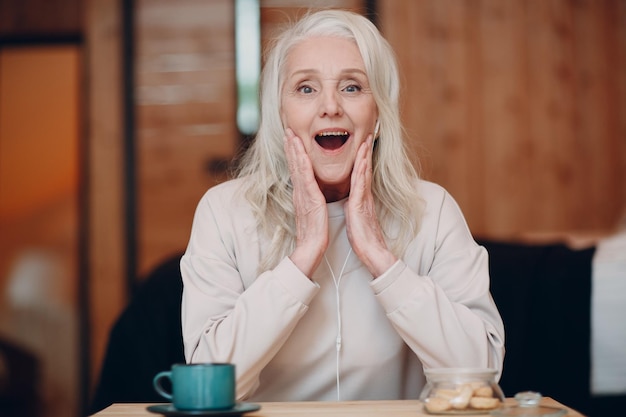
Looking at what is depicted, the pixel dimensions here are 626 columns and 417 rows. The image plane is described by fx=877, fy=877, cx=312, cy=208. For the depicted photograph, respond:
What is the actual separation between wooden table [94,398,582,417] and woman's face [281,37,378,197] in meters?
0.55

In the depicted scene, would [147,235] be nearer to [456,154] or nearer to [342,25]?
[456,154]

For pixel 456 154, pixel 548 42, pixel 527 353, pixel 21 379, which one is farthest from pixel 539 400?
pixel 21 379

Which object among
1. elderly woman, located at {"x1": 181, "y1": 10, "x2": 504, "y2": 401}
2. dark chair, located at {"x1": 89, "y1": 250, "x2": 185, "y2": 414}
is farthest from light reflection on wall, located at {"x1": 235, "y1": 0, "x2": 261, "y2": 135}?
elderly woman, located at {"x1": 181, "y1": 10, "x2": 504, "y2": 401}

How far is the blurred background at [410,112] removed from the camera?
4.43m

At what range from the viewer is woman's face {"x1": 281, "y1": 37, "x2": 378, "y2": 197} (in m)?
1.71

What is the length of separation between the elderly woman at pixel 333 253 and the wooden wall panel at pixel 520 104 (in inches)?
105

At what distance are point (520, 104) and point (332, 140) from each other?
2.91 m

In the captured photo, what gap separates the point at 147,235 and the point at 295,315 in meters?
3.03

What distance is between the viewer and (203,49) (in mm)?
4457

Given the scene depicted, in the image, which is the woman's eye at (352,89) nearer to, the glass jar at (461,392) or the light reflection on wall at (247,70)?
the glass jar at (461,392)

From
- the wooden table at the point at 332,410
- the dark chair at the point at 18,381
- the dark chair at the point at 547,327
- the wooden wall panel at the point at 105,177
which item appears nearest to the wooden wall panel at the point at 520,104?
the wooden wall panel at the point at 105,177

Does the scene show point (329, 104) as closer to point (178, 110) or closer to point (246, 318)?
point (246, 318)

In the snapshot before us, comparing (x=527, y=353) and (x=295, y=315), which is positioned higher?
(x=295, y=315)

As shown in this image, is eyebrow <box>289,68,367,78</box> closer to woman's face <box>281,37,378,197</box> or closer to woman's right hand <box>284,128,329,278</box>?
woman's face <box>281,37,378,197</box>
